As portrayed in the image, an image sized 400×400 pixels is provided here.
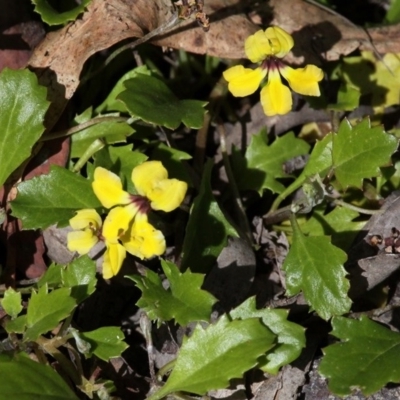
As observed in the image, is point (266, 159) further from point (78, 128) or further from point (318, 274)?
point (78, 128)

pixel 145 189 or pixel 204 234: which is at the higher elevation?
pixel 145 189

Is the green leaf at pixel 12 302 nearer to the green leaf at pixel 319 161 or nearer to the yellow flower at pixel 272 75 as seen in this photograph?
the yellow flower at pixel 272 75

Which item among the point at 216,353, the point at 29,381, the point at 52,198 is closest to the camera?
the point at 29,381

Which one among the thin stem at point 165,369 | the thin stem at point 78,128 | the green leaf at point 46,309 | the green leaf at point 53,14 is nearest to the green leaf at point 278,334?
the thin stem at point 165,369

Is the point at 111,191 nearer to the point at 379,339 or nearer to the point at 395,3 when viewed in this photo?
the point at 379,339

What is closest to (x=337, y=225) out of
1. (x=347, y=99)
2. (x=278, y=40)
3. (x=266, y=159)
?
(x=266, y=159)

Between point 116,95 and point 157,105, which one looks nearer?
point 157,105

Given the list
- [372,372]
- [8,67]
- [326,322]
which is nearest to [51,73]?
[8,67]
